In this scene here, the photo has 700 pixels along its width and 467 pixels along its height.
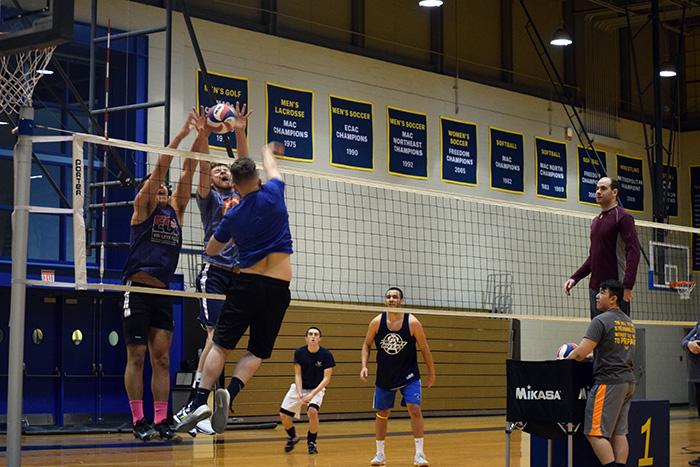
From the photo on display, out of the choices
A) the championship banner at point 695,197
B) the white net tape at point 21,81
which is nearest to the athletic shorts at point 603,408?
the white net tape at point 21,81

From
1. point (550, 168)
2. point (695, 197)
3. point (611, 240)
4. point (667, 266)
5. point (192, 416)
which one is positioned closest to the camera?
point (192, 416)

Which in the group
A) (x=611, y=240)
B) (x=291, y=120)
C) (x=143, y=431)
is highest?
(x=291, y=120)

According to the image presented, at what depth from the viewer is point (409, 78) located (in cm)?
2081

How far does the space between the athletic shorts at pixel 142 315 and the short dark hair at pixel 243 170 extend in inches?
79.3

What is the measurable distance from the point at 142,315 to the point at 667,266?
630 inches

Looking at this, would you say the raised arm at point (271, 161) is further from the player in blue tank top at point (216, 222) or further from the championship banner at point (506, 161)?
the championship banner at point (506, 161)

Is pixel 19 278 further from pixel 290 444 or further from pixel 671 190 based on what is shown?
pixel 671 190

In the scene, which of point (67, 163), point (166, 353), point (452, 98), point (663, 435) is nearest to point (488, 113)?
point (452, 98)

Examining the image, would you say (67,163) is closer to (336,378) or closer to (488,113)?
(336,378)

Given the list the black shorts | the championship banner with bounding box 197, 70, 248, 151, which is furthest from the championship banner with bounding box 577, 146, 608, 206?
the black shorts

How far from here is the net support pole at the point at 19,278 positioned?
6.76m

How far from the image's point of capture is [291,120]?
61.0 feet

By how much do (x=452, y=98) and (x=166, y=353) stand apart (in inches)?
538

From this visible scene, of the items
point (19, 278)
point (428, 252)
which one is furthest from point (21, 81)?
point (428, 252)
